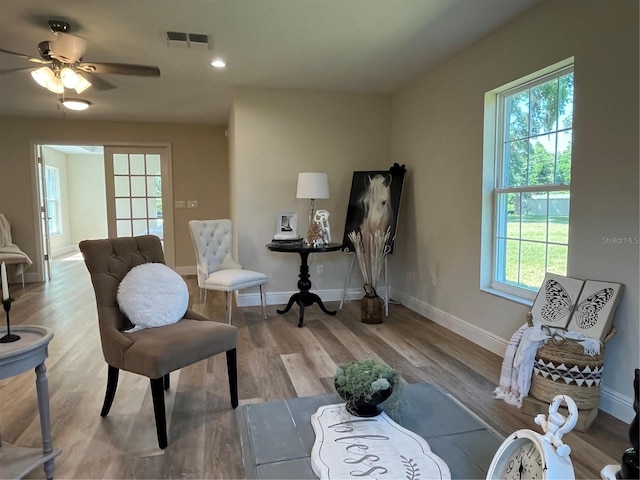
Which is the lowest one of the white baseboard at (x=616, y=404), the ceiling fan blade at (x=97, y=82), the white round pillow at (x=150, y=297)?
the white baseboard at (x=616, y=404)

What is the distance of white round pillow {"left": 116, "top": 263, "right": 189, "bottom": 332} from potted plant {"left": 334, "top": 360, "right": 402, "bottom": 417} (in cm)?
120

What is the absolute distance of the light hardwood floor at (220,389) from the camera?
1.90m

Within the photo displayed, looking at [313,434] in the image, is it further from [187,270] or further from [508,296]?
[187,270]

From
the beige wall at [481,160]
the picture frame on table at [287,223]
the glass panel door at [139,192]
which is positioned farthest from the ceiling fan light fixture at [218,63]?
the glass panel door at [139,192]

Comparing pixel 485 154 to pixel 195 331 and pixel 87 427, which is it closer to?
pixel 195 331

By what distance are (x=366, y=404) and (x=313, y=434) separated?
0.71 feet

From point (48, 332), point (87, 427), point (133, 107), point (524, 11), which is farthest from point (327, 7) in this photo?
point (133, 107)

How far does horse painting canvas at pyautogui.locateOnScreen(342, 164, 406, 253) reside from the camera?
4422 millimetres

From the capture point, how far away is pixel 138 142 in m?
6.39

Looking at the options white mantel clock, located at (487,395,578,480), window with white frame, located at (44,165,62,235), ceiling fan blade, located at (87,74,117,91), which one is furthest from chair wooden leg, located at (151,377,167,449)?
window with white frame, located at (44,165,62,235)

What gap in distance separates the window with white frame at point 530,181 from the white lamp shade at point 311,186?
1.63m

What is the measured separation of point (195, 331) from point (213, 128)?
16.7 ft

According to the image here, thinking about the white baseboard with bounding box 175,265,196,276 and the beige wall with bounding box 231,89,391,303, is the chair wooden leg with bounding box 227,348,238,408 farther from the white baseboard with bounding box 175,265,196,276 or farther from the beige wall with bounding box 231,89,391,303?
the white baseboard with bounding box 175,265,196,276

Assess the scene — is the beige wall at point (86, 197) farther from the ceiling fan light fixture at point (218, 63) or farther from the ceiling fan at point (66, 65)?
the ceiling fan at point (66, 65)
